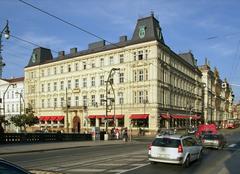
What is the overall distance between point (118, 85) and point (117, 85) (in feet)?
1.04

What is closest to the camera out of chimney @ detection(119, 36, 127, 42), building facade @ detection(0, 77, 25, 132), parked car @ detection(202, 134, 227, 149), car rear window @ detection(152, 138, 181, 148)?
car rear window @ detection(152, 138, 181, 148)

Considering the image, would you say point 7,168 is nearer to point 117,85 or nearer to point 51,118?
point 117,85

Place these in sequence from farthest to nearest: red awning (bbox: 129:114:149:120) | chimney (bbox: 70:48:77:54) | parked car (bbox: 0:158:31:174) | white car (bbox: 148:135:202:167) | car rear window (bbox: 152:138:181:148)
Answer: chimney (bbox: 70:48:77:54)
red awning (bbox: 129:114:149:120)
car rear window (bbox: 152:138:181:148)
white car (bbox: 148:135:202:167)
parked car (bbox: 0:158:31:174)

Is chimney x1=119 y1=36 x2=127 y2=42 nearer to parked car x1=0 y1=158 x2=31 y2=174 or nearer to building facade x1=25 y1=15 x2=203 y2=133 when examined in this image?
building facade x1=25 y1=15 x2=203 y2=133

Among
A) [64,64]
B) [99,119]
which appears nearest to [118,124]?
[99,119]

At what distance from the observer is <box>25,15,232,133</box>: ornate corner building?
69000 mm

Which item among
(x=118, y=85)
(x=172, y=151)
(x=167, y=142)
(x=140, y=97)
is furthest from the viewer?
(x=118, y=85)

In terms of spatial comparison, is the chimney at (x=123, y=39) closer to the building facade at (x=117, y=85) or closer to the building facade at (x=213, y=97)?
→ the building facade at (x=117, y=85)

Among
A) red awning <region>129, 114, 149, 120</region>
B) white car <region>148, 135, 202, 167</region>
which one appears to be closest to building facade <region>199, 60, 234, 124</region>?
red awning <region>129, 114, 149, 120</region>

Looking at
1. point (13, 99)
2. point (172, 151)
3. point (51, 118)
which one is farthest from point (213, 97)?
point (172, 151)

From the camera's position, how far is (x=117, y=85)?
74.4m

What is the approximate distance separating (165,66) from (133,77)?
6307 millimetres

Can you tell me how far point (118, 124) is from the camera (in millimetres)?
73625

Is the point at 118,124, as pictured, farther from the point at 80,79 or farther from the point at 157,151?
the point at 157,151
